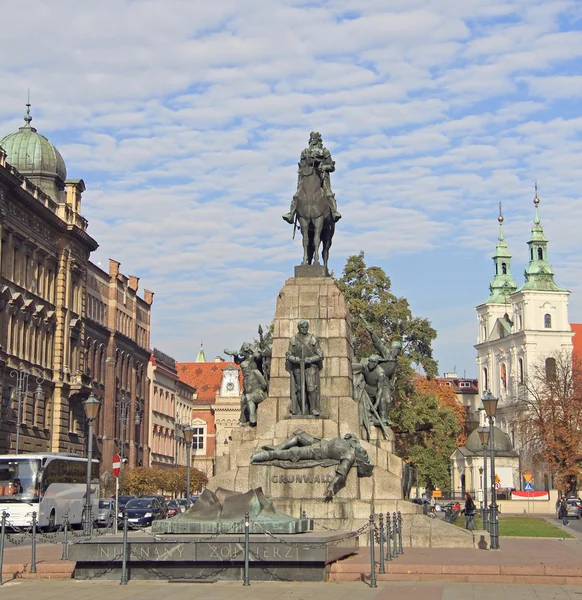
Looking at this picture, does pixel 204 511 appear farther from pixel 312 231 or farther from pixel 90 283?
pixel 90 283

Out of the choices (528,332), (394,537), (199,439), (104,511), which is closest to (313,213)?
(394,537)

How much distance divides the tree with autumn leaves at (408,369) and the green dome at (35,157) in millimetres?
25299

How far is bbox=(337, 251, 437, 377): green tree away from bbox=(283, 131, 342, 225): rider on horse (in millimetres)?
25118

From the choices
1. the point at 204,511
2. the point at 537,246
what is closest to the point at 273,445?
the point at 204,511

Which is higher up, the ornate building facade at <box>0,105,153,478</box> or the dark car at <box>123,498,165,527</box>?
the ornate building facade at <box>0,105,153,478</box>

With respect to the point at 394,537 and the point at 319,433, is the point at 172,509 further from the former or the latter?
the point at 394,537

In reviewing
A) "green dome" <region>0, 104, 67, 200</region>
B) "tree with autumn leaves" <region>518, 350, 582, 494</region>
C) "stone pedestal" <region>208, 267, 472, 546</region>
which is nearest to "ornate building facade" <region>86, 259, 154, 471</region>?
"green dome" <region>0, 104, 67, 200</region>

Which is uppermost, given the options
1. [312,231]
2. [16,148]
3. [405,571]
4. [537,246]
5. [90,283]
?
[537,246]

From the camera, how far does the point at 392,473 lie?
23453 millimetres

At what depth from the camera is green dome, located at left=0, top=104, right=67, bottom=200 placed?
69750mm

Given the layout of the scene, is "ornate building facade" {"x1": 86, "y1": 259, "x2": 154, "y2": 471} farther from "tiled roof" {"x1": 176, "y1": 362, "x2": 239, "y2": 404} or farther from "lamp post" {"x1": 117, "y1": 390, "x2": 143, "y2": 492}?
"tiled roof" {"x1": 176, "y1": 362, "x2": 239, "y2": 404}

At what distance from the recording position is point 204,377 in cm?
13712

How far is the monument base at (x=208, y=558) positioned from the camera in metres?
16.3

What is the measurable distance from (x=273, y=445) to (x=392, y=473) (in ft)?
8.92
